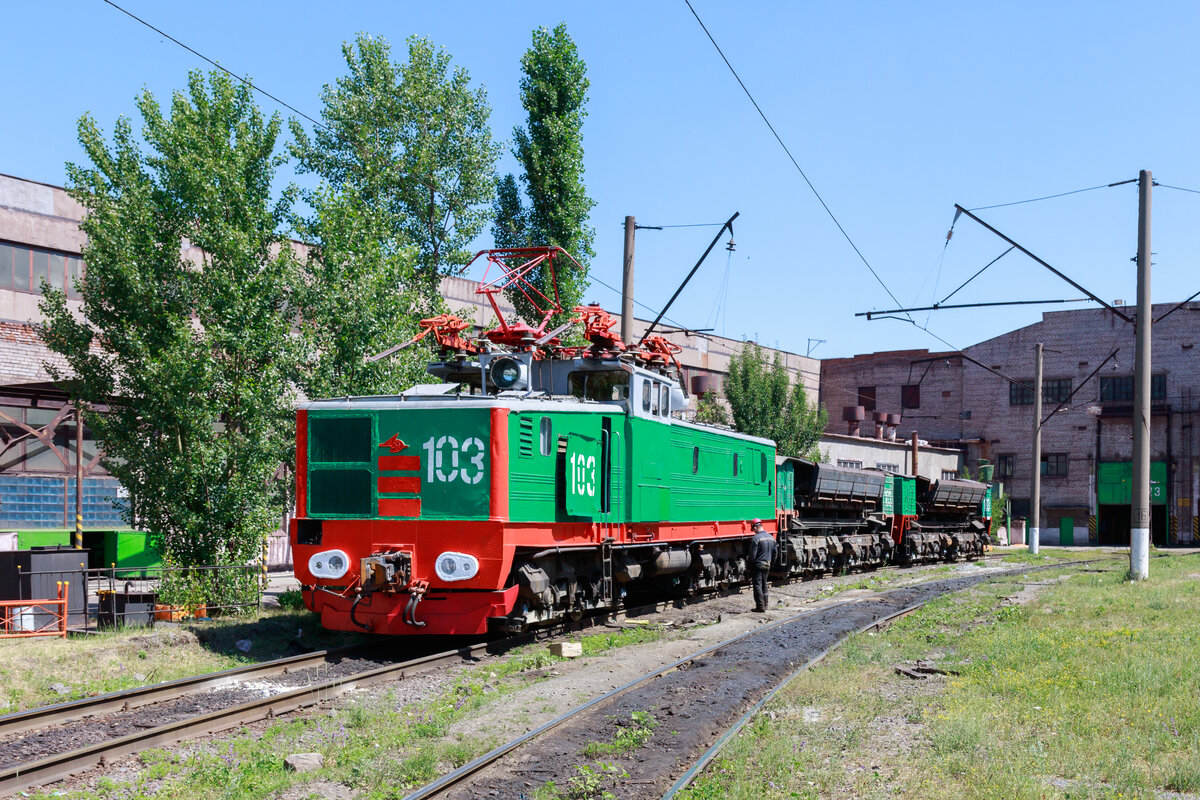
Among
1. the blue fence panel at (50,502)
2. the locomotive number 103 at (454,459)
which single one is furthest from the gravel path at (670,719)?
the blue fence panel at (50,502)

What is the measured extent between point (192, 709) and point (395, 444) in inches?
168

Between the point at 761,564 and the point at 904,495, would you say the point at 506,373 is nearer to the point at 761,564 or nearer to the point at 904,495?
the point at 761,564

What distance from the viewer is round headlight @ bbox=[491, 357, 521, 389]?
47.8ft

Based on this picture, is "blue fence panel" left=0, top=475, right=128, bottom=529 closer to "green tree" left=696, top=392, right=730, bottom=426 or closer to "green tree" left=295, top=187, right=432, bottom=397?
"green tree" left=295, top=187, right=432, bottom=397

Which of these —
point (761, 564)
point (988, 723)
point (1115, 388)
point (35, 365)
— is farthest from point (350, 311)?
point (1115, 388)

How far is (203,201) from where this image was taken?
1784 centimetres

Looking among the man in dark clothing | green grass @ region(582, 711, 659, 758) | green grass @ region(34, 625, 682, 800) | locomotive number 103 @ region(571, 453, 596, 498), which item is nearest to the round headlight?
locomotive number 103 @ region(571, 453, 596, 498)

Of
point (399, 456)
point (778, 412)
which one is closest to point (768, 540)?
point (399, 456)

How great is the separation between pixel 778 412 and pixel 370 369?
96.4 feet

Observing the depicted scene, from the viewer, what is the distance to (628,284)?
68.7ft

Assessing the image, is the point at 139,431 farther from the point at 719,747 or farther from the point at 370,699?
the point at 719,747

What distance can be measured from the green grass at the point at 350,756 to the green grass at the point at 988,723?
57.0 inches

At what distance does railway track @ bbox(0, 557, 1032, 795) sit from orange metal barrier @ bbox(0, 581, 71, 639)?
15.9ft

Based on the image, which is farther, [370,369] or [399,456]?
[370,369]
